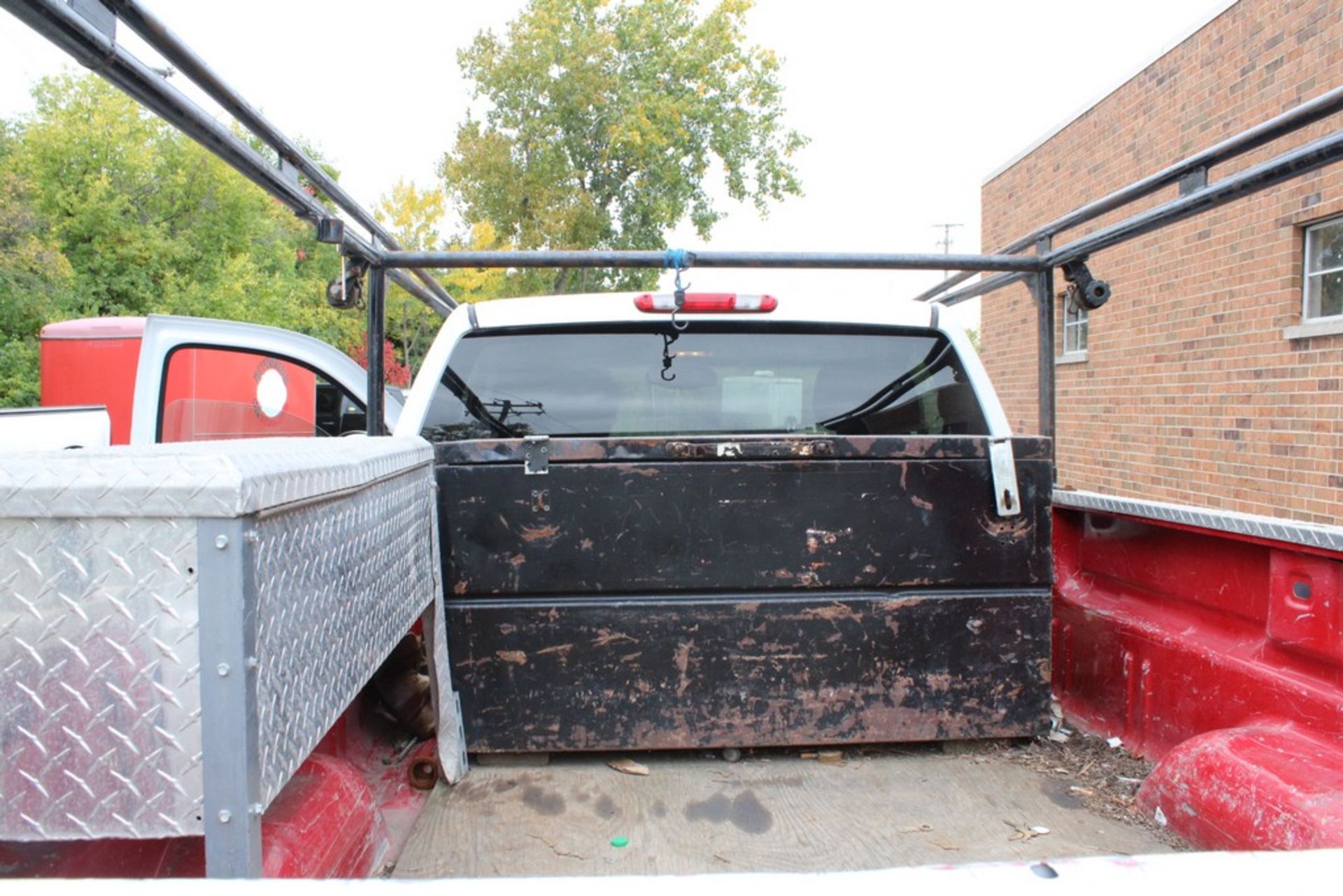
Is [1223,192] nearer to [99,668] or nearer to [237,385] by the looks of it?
[99,668]

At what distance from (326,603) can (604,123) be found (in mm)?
21570

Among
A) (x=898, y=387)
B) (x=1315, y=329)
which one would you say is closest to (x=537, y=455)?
(x=898, y=387)

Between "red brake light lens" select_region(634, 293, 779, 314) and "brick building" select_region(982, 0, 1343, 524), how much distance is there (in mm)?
5795

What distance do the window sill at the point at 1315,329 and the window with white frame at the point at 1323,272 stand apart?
0.08 metres

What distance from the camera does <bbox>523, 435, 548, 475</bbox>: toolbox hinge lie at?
8.07 feet

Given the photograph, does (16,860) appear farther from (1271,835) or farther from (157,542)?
(1271,835)

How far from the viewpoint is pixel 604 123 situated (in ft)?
70.5

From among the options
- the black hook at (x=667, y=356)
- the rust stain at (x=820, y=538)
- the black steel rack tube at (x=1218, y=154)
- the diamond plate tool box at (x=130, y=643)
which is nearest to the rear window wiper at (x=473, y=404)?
the black hook at (x=667, y=356)

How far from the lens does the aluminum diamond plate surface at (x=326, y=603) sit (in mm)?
1392

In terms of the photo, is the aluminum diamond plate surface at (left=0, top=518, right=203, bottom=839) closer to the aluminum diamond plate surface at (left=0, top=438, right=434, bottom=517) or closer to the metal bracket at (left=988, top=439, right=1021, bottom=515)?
the aluminum diamond plate surface at (left=0, top=438, right=434, bottom=517)

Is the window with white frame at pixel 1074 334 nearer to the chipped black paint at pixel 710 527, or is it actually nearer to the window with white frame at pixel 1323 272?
the window with white frame at pixel 1323 272

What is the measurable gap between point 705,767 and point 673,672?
0.31 m

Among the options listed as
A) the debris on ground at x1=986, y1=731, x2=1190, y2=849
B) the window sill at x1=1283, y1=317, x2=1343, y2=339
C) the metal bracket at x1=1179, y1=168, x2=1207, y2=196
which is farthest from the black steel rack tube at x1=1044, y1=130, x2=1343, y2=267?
the window sill at x1=1283, y1=317, x2=1343, y2=339

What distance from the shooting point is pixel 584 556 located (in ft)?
8.14
